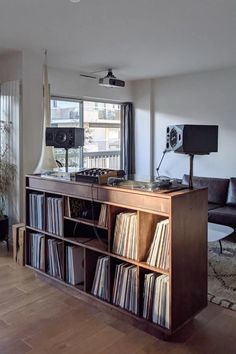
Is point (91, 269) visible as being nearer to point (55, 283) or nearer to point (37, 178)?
point (55, 283)

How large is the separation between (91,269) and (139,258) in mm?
598

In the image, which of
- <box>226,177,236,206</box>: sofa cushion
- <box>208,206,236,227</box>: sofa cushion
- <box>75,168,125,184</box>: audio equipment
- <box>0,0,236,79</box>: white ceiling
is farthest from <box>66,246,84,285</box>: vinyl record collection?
<box>226,177,236,206</box>: sofa cushion

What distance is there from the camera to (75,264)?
2.97 m

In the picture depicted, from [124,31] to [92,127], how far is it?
266 cm

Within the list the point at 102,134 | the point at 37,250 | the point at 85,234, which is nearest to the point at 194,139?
the point at 85,234

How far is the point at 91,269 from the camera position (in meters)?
2.87

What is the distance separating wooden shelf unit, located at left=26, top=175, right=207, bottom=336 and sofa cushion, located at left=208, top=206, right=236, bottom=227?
1.95 meters

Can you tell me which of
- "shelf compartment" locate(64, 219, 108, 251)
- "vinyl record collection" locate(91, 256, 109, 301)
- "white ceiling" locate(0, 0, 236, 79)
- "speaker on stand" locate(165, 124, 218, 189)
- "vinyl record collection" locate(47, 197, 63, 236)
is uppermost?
"white ceiling" locate(0, 0, 236, 79)

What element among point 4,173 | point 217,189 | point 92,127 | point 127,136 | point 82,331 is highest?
point 92,127

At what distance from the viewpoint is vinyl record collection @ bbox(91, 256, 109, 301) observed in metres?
2.70

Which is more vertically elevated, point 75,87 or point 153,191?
point 75,87

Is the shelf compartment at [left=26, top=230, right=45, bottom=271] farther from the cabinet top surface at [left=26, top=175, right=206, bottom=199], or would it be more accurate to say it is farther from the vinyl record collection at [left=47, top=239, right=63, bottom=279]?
the cabinet top surface at [left=26, top=175, right=206, bottom=199]

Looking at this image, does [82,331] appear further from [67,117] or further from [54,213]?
[67,117]

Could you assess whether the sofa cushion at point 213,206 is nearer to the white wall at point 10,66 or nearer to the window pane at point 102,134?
the window pane at point 102,134
